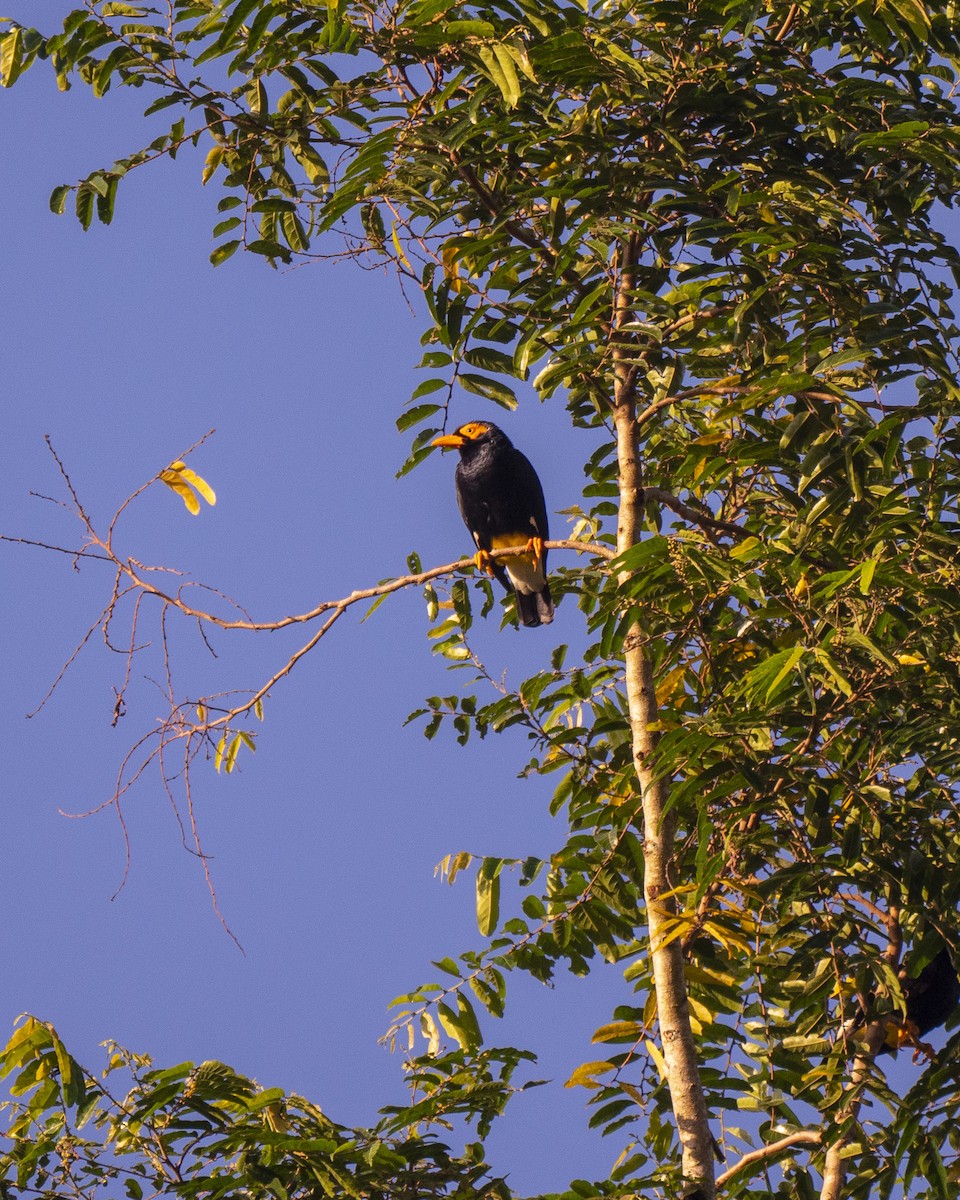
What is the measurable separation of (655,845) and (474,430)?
3101 mm

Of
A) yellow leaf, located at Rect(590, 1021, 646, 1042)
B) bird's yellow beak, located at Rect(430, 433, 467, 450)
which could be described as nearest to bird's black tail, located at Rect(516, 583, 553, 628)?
bird's yellow beak, located at Rect(430, 433, 467, 450)

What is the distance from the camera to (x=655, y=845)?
3062 mm

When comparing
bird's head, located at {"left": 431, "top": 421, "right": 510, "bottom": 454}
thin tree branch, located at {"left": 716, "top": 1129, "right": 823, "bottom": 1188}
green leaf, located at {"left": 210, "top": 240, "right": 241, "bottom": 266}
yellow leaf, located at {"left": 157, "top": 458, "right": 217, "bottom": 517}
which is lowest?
thin tree branch, located at {"left": 716, "top": 1129, "right": 823, "bottom": 1188}

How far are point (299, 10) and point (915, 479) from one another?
176 cm

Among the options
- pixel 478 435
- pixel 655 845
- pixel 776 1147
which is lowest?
pixel 776 1147

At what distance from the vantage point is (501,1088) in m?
2.72

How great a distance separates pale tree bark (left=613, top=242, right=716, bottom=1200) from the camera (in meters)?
2.83

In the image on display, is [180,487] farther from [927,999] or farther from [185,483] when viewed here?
[927,999]

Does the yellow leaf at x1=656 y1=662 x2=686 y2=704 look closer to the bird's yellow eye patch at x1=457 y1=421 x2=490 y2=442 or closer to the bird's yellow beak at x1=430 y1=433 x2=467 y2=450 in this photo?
the bird's yellow beak at x1=430 y1=433 x2=467 y2=450

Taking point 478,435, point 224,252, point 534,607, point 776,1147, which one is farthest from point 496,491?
point 776,1147

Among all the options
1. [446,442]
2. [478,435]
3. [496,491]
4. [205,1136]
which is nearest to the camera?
[205,1136]

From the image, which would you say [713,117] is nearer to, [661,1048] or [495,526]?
[661,1048]

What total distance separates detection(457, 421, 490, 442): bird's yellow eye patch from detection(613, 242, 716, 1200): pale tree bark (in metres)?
2.43

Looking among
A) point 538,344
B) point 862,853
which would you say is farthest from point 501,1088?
point 538,344
